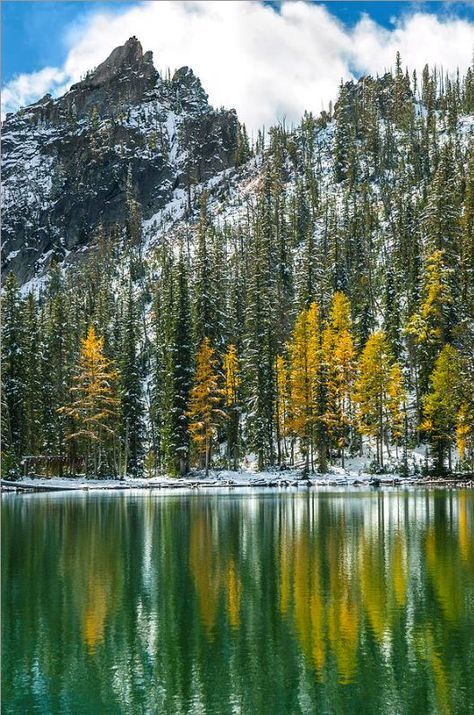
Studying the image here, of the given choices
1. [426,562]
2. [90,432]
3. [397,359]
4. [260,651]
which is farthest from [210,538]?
[397,359]

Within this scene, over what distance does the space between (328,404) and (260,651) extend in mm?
51295

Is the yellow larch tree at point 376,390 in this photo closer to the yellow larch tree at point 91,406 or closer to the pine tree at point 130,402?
the pine tree at point 130,402

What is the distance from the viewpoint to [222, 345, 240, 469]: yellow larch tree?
69125mm

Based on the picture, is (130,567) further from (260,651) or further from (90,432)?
(90,432)

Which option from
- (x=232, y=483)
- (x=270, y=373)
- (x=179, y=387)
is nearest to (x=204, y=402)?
(x=179, y=387)

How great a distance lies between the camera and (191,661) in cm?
1294

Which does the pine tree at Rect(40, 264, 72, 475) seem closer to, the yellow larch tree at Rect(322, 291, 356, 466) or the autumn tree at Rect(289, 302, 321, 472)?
the autumn tree at Rect(289, 302, 321, 472)

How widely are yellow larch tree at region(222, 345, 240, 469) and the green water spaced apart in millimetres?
38760

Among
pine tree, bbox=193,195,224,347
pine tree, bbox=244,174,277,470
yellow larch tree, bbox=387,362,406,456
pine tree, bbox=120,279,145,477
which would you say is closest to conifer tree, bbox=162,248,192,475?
pine tree, bbox=120,279,145,477

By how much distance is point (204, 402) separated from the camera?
212ft

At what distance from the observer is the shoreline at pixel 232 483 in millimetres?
55188

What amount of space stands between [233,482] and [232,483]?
0.32 metres

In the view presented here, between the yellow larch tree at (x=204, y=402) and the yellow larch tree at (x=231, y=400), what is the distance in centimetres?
304

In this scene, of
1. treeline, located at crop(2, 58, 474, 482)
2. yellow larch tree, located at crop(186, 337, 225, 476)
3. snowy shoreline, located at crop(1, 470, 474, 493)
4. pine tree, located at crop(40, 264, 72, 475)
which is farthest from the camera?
pine tree, located at crop(40, 264, 72, 475)
